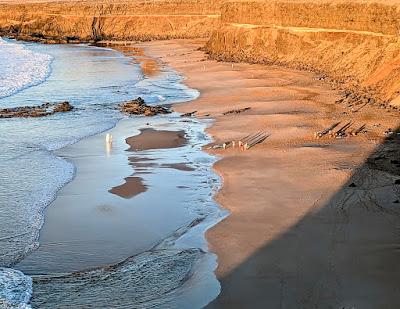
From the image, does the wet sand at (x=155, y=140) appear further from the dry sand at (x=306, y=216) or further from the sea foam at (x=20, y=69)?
the sea foam at (x=20, y=69)

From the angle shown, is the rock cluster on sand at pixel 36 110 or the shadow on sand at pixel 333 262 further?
the rock cluster on sand at pixel 36 110

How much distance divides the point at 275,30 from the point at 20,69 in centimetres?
1585

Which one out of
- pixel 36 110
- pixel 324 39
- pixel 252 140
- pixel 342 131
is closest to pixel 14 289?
pixel 252 140

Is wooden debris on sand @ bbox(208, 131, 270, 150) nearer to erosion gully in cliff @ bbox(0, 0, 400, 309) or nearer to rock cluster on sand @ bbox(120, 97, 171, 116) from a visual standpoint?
erosion gully in cliff @ bbox(0, 0, 400, 309)

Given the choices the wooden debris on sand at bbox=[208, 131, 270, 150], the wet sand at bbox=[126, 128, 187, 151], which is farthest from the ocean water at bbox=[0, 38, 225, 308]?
the wooden debris on sand at bbox=[208, 131, 270, 150]

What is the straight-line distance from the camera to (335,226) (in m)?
10.5

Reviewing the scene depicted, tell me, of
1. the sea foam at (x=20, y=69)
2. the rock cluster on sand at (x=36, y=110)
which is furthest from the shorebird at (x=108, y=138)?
the sea foam at (x=20, y=69)

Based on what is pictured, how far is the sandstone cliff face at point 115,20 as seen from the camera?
64.7 metres

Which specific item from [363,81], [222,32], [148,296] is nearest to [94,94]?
[363,81]

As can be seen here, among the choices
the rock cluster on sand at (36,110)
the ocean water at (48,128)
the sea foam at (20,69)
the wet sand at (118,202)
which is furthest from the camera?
the sea foam at (20,69)

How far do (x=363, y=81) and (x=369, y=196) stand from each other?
13.7m

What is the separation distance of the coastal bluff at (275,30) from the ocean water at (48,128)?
22.0ft

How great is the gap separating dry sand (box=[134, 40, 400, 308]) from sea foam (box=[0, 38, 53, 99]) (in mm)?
13701

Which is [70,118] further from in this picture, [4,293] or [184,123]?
[4,293]
